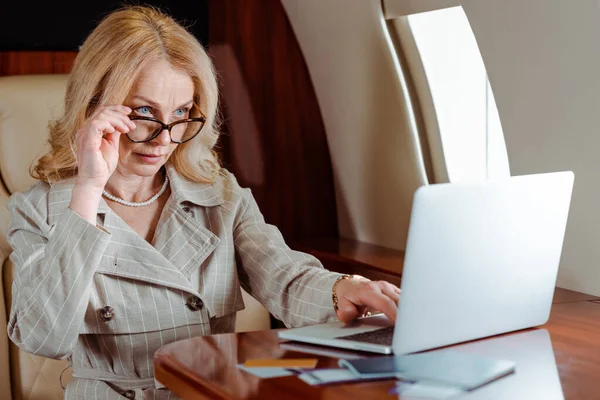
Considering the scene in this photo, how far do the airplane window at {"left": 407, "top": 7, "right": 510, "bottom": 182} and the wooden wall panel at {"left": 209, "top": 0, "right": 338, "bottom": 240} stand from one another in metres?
0.49

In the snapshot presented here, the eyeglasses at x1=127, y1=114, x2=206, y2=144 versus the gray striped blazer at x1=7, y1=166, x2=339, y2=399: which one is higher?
the eyeglasses at x1=127, y1=114, x2=206, y2=144

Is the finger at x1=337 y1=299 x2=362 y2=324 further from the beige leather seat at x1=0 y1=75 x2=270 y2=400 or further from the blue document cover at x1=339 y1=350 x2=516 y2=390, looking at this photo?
the beige leather seat at x1=0 y1=75 x2=270 y2=400

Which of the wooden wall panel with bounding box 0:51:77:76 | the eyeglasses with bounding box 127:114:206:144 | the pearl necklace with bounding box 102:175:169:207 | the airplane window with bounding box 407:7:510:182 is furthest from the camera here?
the airplane window with bounding box 407:7:510:182

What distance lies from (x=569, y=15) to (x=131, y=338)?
1.17 m

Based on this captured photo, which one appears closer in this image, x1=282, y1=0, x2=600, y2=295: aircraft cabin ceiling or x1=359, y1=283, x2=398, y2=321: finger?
x1=359, y1=283, x2=398, y2=321: finger

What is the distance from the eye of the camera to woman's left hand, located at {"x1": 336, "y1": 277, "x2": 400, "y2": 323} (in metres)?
1.51

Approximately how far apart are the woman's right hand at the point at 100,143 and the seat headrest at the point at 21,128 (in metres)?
0.57

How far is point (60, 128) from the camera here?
74.3 inches

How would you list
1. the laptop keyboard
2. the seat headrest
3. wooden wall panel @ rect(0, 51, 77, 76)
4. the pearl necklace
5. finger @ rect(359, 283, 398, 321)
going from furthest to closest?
wooden wall panel @ rect(0, 51, 77, 76) < the seat headrest < the pearl necklace < finger @ rect(359, 283, 398, 321) < the laptop keyboard

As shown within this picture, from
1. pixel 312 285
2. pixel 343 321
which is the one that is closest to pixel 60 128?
pixel 312 285

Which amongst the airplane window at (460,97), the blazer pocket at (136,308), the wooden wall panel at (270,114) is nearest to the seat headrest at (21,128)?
the blazer pocket at (136,308)

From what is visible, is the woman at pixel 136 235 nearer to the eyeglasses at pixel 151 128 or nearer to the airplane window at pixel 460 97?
the eyeglasses at pixel 151 128

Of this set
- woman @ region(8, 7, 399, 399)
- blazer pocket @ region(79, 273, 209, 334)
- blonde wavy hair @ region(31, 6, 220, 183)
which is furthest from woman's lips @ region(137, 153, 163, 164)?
blazer pocket @ region(79, 273, 209, 334)

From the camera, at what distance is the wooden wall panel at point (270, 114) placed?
2982 mm
